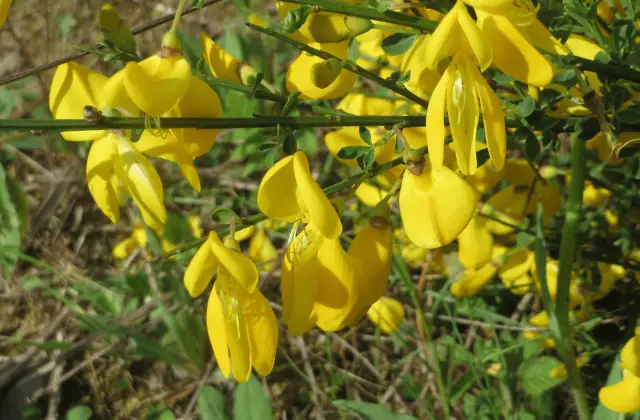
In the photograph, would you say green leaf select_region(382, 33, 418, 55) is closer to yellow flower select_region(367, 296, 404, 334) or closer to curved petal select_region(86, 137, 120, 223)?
curved petal select_region(86, 137, 120, 223)

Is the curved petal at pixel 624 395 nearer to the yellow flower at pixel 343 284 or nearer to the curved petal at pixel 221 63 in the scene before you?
the yellow flower at pixel 343 284

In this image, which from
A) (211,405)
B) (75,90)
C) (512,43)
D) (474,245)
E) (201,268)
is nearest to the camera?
(512,43)

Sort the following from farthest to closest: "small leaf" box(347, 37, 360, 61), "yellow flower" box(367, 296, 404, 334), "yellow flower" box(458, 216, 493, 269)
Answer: "yellow flower" box(367, 296, 404, 334) < "yellow flower" box(458, 216, 493, 269) < "small leaf" box(347, 37, 360, 61)

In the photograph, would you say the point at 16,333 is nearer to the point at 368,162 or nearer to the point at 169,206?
the point at 169,206

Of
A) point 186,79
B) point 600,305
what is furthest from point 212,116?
point 600,305

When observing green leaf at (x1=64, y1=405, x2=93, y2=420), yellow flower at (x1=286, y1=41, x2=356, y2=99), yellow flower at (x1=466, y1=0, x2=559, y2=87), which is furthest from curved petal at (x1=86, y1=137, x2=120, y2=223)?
green leaf at (x1=64, y1=405, x2=93, y2=420)

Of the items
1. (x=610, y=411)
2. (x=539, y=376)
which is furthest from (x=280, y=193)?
(x=539, y=376)

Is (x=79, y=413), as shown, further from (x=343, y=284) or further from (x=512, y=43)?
(x=512, y=43)
